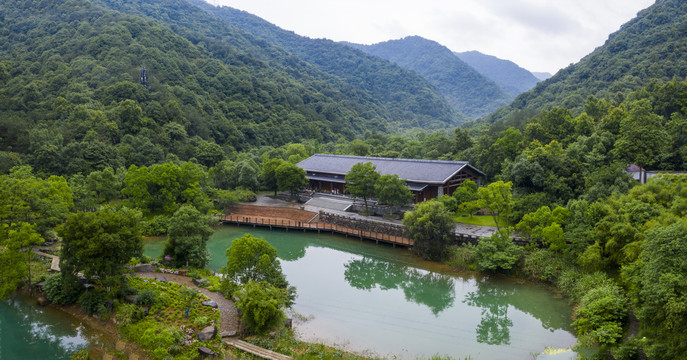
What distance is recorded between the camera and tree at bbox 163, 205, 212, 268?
21.3m

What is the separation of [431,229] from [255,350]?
13.4 metres

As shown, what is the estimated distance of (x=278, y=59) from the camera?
11188cm

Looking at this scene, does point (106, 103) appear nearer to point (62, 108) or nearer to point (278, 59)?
point (62, 108)

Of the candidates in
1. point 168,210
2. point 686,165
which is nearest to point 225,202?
point 168,210

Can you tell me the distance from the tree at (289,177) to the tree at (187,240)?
15900 mm

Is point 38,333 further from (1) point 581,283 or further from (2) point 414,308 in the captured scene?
(1) point 581,283

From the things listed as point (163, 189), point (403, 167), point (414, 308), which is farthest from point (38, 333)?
point (403, 167)

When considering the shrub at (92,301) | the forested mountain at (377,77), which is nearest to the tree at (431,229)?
the shrub at (92,301)

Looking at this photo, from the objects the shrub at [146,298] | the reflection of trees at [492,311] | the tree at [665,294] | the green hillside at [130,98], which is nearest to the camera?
the tree at [665,294]

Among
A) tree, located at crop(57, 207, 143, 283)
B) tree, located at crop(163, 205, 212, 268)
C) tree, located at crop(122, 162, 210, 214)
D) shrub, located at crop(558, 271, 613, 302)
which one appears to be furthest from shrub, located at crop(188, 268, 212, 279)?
shrub, located at crop(558, 271, 613, 302)

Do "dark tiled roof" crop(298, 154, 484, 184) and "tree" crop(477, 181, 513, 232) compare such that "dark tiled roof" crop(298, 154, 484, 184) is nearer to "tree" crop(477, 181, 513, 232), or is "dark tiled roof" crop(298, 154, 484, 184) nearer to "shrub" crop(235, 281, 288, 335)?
"tree" crop(477, 181, 513, 232)

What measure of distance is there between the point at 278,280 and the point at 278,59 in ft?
331

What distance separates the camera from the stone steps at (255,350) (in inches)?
540

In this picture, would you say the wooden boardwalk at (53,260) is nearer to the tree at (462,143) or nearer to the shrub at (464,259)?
the shrub at (464,259)
